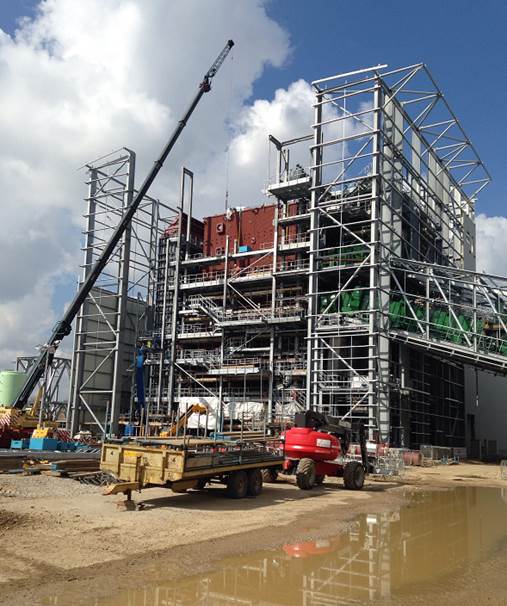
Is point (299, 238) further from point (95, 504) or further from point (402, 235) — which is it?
point (95, 504)

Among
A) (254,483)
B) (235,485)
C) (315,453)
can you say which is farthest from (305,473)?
(235,485)

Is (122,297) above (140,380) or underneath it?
above

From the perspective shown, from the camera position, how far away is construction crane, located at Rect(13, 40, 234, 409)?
133 feet

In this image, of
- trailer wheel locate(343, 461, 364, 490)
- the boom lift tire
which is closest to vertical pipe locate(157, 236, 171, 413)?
the boom lift tire

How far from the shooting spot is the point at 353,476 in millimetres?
21859

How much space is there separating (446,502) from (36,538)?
546 inches

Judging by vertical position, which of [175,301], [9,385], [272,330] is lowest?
[9,385]

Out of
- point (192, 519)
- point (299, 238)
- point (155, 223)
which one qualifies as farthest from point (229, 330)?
point (192, 519)

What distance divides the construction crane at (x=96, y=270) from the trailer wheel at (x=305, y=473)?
75.7 feet

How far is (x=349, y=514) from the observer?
1609 centimetres

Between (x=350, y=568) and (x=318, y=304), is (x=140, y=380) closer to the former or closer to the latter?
(x=318, y=304)

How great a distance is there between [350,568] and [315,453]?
10.9 metres

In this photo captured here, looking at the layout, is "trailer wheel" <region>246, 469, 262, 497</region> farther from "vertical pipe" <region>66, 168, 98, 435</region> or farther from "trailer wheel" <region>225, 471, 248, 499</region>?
"vertical pipe" <region>66, 168, 98, 435</region>

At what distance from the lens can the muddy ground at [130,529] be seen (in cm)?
890
